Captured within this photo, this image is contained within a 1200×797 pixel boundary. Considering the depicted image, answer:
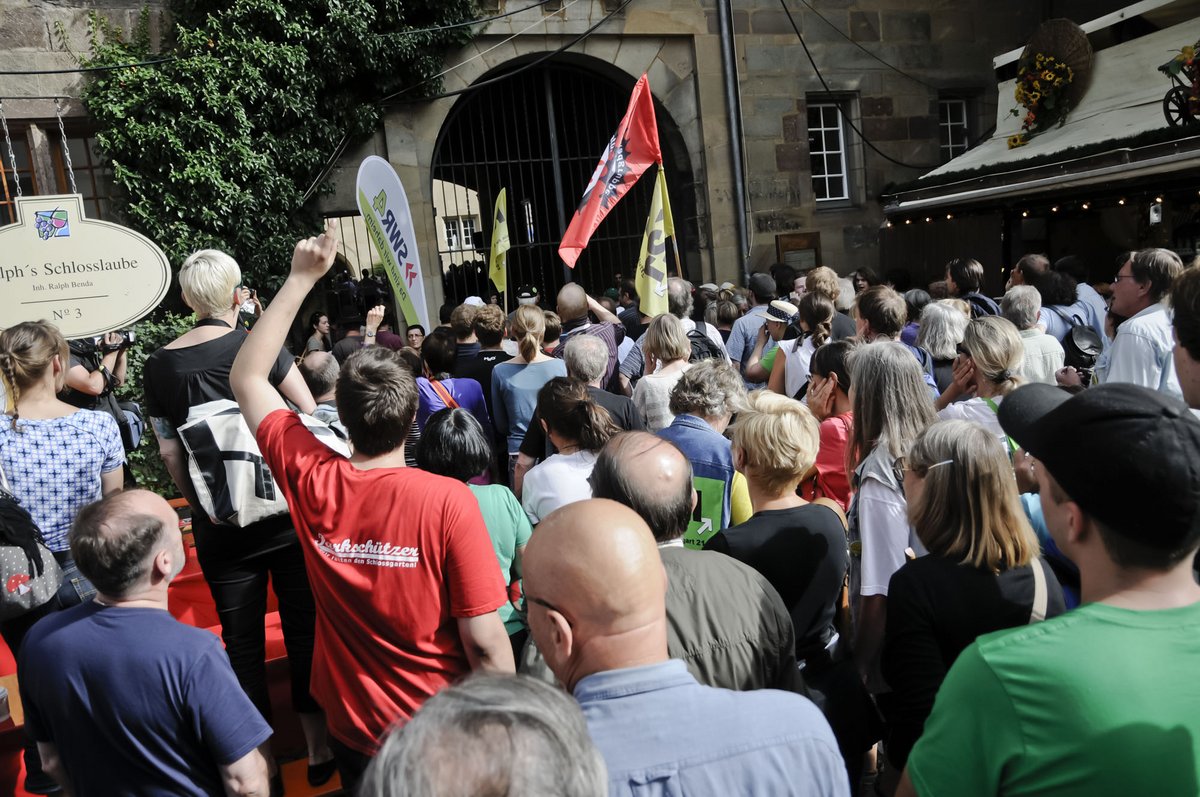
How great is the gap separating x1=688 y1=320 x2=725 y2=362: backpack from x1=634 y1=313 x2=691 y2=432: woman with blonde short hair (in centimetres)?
98

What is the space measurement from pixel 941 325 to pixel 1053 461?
3646 millimetres

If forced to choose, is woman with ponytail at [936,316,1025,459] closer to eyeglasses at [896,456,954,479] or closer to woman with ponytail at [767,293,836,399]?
eyeglasses at [896,456,954,479]

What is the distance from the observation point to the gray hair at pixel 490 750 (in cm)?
97

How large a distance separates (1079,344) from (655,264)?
291 centimetres

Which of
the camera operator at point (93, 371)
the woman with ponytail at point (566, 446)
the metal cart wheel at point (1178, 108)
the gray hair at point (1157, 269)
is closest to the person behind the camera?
the woman with ponytail at point (566, 446)

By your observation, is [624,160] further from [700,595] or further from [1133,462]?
[1133,462]

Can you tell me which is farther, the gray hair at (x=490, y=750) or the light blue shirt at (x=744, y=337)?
the light blue shirt at (x=744, y=337)

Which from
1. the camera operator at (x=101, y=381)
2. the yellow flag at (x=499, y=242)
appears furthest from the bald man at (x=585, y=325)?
the camera operator at (x=101, y=381)

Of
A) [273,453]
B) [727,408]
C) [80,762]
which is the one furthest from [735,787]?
[727,408]

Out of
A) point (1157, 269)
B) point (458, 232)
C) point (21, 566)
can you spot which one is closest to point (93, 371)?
point (21, 566)

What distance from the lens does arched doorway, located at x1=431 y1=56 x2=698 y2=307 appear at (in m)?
11.7

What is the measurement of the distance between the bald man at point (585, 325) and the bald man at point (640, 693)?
14.1 feet

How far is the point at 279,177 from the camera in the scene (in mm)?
9516

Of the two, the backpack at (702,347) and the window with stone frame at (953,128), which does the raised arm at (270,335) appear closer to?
the backpack at (702,347)
